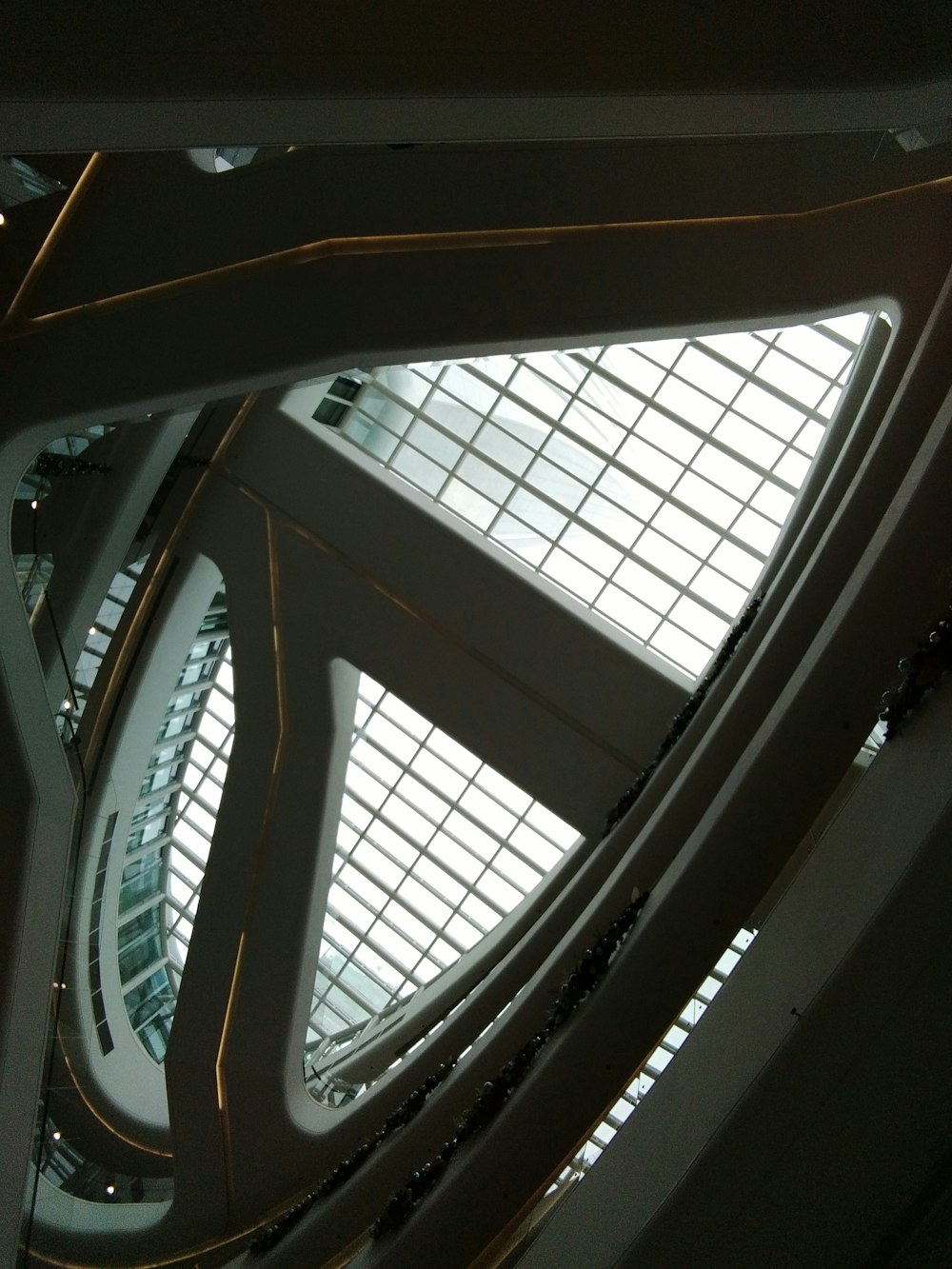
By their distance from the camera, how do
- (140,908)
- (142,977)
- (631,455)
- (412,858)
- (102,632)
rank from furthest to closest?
1. (140,908)
2. (412,858)
3. (142,977)
4. (631,455)
5. (102,632)

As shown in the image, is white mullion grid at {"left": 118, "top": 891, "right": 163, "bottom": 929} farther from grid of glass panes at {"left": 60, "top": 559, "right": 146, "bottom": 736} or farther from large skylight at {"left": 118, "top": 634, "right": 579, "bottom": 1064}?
grid of glass panes at {"left": 60, "top": 559, "right": 146, "bottom": 736}

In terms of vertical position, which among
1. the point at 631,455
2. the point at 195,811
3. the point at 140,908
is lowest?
the point at 140,908

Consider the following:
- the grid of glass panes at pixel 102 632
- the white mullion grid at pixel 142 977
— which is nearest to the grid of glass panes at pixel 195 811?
the white mullion grid at pixel 142 977

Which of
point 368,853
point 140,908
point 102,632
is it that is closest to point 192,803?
point 140,908

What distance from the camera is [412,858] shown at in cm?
2222

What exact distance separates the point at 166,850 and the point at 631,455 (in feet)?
51.6

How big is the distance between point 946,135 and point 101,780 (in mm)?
15026

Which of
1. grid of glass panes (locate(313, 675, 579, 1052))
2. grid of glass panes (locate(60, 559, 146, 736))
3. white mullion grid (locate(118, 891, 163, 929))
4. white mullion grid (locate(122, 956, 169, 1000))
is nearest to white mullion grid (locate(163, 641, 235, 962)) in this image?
white mullion grid (locate(118, 891, 163, 929))

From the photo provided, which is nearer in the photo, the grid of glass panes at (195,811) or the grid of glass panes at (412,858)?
the grid of glass panes at (412,858)

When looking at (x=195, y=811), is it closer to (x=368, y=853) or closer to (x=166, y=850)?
(x=166, y=850)

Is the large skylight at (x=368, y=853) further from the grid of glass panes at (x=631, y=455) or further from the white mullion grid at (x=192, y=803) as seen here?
the grid of glass panes at (x=631, y=455)

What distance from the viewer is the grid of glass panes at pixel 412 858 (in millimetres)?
20703

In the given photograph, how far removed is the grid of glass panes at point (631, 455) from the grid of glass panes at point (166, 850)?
5500mm

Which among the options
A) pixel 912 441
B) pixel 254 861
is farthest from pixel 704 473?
pixel 254 861
